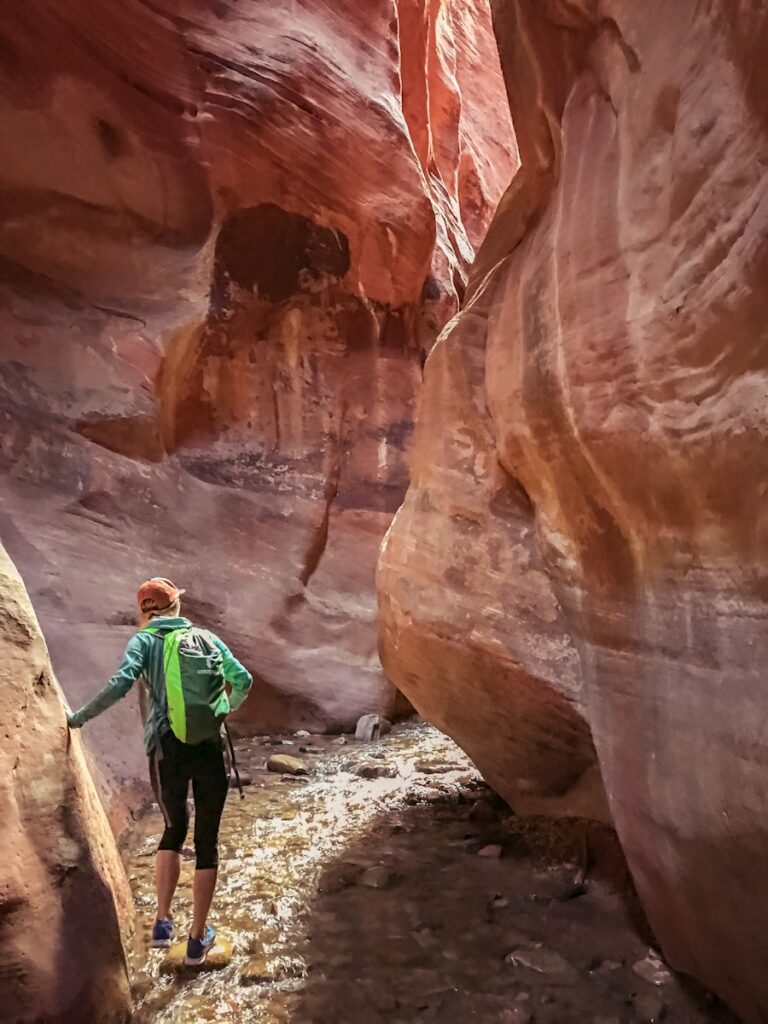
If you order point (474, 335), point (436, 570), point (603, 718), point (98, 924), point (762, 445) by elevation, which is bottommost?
point (98, 924)

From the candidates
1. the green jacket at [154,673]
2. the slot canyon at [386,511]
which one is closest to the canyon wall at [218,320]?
the slot canyon at [386,511]

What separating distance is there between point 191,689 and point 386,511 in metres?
6.08

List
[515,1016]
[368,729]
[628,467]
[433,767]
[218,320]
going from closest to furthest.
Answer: [515,1016] → [628,467] → [433,767] → [368,729] → [218,320]

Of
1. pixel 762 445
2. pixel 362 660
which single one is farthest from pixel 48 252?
pixel 762 445

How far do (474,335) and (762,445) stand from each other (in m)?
2.30

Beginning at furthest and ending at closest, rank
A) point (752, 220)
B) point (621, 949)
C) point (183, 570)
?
point (183, 570)
point (621, 949)
point (752, 220)

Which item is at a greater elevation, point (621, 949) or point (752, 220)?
point (752, 220)

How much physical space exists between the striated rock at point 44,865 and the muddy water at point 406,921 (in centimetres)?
33

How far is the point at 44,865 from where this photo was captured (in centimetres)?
255

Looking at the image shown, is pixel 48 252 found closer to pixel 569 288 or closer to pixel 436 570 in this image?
pixel 436 570

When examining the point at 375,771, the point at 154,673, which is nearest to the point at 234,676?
the point at 154,673

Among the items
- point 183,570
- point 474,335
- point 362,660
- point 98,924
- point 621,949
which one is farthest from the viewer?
point 362,660

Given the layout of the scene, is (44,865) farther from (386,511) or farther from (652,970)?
(386,511)

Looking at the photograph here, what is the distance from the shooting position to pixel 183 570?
7598 mm
